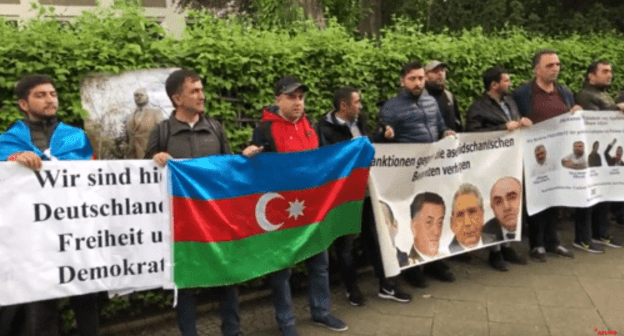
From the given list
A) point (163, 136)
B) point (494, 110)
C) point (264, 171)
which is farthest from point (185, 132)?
point (494, 110)

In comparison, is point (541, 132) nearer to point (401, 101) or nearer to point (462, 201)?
point (462, 201)

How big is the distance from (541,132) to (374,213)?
233 cm

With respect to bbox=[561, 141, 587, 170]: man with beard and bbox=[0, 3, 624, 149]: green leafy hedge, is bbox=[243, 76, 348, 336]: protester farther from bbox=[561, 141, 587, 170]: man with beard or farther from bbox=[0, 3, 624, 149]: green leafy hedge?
bbox=[561, 141, 587, 170]: man with beard

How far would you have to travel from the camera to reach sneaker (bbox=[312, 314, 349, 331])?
457cm

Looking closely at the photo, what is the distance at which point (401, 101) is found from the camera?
5289 millimetres

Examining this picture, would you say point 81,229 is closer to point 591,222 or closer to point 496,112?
point 496,112

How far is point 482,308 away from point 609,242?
2.74 meters

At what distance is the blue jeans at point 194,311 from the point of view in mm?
3951

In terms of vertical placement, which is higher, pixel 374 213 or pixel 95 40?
pixel 95 40

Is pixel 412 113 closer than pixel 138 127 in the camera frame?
No

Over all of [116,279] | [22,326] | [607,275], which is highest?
[116,279]

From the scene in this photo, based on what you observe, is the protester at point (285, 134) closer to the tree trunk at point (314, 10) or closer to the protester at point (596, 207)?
the protester at point (596, 207)

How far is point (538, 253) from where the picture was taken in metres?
6.19

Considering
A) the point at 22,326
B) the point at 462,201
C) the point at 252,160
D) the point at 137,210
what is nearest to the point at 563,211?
the point at 462,201
